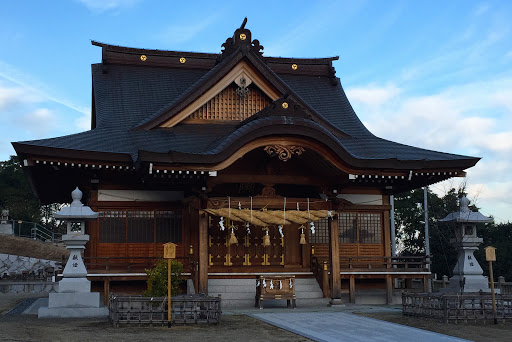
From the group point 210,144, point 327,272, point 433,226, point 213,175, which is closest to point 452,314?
point 327,272

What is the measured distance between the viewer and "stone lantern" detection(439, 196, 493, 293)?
55.0 ft

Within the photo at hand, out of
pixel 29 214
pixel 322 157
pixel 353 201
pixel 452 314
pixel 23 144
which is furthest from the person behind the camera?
pixel 29 214

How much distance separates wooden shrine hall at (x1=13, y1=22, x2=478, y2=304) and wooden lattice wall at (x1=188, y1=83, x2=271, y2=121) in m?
0.04

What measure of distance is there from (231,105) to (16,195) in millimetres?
43515

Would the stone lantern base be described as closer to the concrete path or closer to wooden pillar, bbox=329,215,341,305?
the concrete path

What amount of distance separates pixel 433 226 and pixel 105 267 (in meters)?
29.2

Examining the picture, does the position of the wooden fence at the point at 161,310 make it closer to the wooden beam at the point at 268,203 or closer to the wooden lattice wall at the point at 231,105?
Result: the wooden beam at the point at 268,203

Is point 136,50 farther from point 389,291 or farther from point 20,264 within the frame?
point 20,264

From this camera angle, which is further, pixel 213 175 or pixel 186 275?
pixel 186 275

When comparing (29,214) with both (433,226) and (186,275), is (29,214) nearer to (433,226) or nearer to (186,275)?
(433,226)

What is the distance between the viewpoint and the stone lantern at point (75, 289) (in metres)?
14.8

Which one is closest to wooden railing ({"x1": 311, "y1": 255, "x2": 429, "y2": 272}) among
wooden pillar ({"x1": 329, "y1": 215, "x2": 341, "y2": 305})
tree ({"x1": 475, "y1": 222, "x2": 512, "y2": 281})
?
wooden pillar ({"x1": 329, "y1": 215, "x2": 341, "y2": 305})

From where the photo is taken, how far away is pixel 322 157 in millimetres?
17344

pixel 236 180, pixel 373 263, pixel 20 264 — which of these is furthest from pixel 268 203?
pixel 20 264
